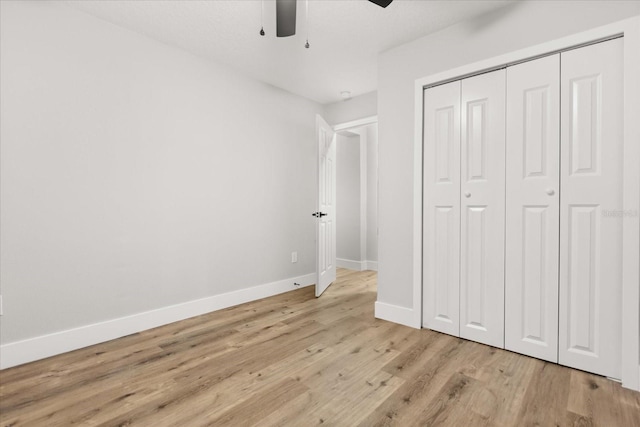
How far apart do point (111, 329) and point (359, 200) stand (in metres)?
3.72

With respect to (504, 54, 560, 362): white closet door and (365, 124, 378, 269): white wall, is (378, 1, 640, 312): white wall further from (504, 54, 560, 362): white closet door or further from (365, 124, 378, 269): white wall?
(365, 124, 378, 269): white wall

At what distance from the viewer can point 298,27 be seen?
2465 millimetres

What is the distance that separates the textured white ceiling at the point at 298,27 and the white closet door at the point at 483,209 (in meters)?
0.61

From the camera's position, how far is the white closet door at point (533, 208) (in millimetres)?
2012

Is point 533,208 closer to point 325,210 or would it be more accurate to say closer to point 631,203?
point 631,203

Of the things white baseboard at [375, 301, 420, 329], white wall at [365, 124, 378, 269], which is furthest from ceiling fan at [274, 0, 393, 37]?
white wall at [365, 124, 378, 269]

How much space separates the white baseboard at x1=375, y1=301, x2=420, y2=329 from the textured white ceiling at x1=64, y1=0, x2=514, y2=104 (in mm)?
2271

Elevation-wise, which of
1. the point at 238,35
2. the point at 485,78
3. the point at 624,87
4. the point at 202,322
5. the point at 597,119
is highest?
the point at 238,35

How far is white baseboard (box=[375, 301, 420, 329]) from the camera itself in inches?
105

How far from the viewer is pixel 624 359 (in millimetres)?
1753

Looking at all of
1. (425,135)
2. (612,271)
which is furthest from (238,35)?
(612,271)

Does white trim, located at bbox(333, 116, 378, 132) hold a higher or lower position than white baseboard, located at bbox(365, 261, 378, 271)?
higher

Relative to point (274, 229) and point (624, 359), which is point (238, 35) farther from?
point (624, 359)

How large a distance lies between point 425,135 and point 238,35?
174cm
